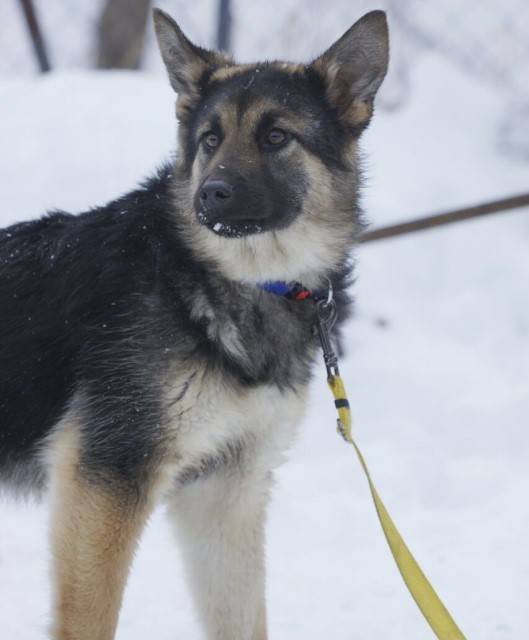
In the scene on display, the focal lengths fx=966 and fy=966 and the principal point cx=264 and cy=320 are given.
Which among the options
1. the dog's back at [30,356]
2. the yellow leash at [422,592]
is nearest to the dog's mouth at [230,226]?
the dog's back at [30,356]

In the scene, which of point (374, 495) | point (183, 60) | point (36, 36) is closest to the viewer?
point (374, 495)

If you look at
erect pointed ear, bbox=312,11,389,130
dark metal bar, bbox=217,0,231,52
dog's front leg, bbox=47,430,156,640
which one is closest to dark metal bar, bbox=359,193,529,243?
dark metal bar, bbox=217,0,231,52

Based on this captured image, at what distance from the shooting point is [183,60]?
11.1 feet

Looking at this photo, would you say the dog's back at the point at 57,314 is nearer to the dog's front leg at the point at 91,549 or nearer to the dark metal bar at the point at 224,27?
the dog's front leg at the point at 91,549

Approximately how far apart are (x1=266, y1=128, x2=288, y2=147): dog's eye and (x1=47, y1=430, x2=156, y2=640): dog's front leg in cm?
121

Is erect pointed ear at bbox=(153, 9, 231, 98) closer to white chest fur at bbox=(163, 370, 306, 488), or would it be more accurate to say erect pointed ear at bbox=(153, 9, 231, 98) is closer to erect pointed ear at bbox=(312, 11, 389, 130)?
erect pointed ear at bbox=(312, 11, 389, 130)

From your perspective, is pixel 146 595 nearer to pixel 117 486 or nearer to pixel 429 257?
pixel 117 486

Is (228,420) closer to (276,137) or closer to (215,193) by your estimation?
(215,193)

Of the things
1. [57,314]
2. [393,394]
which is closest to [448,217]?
[393,394]

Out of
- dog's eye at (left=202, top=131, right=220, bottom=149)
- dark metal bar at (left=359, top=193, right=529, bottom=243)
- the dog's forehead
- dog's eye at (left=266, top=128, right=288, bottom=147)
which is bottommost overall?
dog's eye at (left=266, top=128, right=288, bottom=147)

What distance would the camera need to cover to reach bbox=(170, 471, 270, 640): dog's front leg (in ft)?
11.1

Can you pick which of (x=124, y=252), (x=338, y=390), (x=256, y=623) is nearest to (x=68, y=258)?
(x=124, y=252)

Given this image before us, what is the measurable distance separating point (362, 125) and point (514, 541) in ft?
6.93

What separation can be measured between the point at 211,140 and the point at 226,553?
4.79ft
